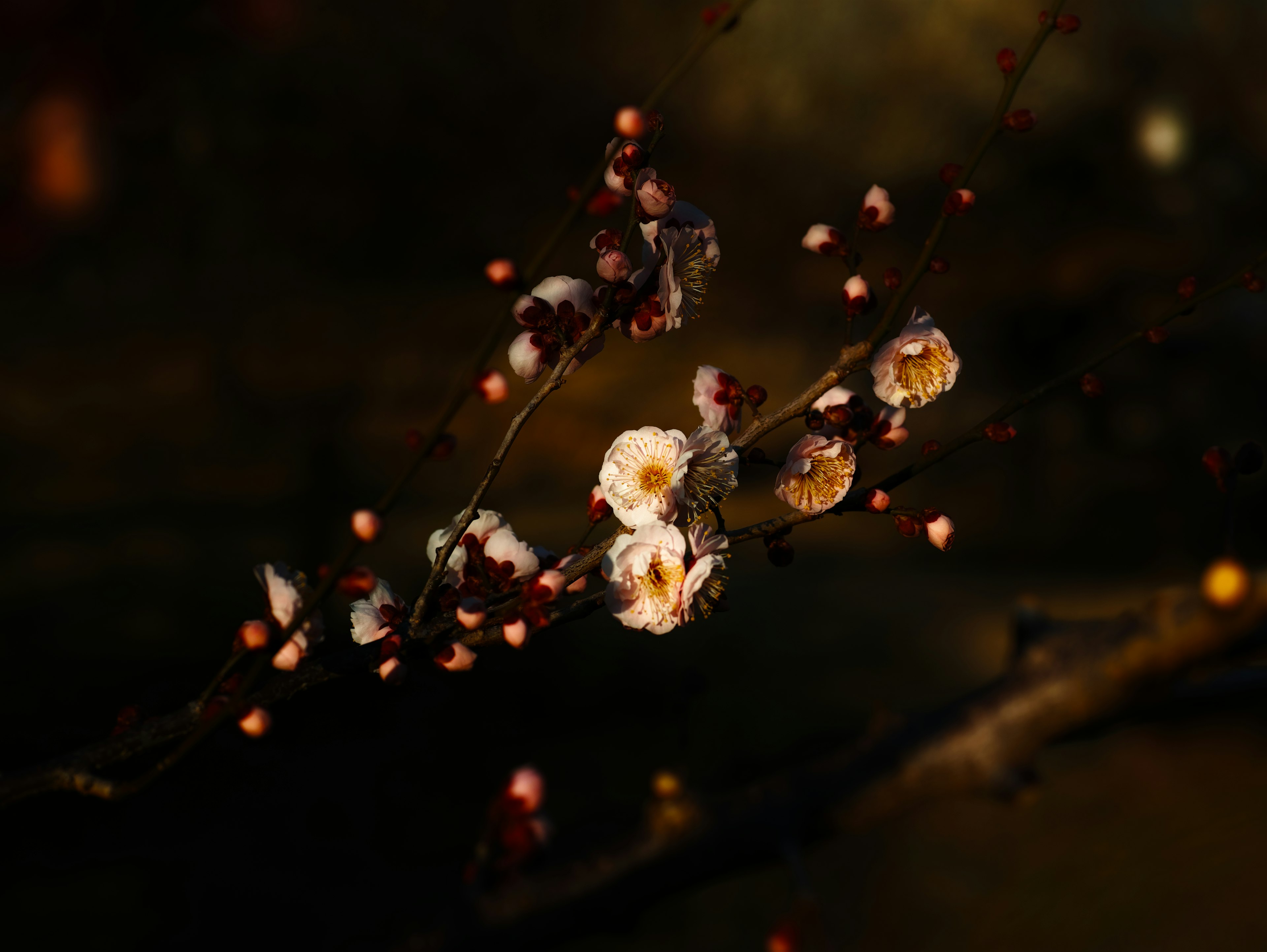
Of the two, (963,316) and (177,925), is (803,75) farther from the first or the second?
(177,925)

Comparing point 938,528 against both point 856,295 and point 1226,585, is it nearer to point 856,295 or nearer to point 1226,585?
point 856,295

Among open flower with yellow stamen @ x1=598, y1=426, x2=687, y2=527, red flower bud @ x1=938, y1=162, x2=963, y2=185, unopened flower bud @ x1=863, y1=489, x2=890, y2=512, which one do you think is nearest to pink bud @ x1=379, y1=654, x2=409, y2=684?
open flower with yellow stamen @ x1=598, y1=426, x2=687, y2=527

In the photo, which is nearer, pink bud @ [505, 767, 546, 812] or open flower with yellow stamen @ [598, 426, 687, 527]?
pink bud @ [505, 767, 546, 812]

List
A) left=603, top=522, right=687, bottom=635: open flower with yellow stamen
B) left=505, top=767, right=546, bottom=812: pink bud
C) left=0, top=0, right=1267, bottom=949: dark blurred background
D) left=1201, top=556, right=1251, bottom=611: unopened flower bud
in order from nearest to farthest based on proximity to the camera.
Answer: left=1201, top=556, right=1251, bottom=611: unopened flower bud
left=505, top=767, right=546, bottom=812: pink bud
left=603, top=522, right=687, bottom=635: open flower with yellow stamen
left=0, top=0, right=1267, bottom=949: dark blurred background

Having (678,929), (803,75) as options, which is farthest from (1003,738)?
(803,75)

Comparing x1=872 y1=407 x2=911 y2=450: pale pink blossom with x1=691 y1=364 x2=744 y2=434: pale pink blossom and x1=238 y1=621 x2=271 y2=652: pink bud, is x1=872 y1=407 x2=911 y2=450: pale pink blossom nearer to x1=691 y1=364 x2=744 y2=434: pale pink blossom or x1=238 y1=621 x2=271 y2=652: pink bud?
x1=691 y1=364 x2=744 y2=434: pale pink blossom

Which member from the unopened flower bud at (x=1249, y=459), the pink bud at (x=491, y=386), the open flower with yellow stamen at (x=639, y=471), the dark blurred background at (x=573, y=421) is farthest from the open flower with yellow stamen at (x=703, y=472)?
the dark blurred background at (x=573, y=421)

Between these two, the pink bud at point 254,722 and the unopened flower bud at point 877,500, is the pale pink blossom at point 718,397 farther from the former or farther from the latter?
the pink bud at point 254,722

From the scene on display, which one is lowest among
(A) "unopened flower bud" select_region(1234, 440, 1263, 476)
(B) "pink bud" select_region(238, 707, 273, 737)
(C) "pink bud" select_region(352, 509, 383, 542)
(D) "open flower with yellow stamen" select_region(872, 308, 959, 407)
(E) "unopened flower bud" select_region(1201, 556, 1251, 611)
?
(E) "unopened flower bud" select_region(1201, 556, 1251, 611)
